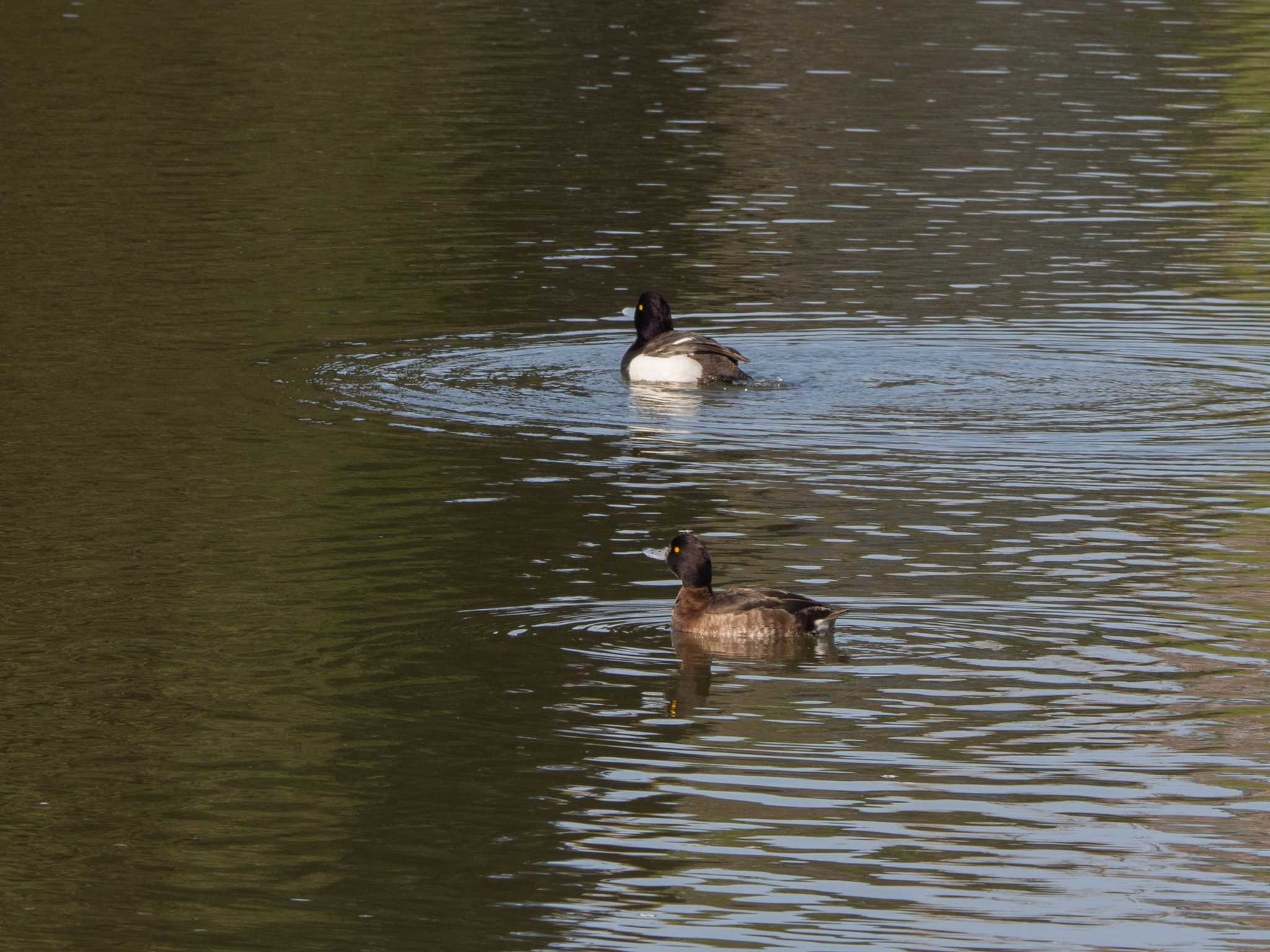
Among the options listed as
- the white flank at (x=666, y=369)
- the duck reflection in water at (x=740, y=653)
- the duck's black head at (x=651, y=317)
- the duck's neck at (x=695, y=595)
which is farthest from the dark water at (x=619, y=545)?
the duck's black head at (x=651, y=317)

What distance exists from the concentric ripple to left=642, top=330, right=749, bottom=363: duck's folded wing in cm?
34

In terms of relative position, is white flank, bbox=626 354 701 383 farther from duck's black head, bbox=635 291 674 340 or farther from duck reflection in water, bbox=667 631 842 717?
duck reflection in water, bbox=667 631 842 717

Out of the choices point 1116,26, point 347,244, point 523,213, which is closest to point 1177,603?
A: point 347,244

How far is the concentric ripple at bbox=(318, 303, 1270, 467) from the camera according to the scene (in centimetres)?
1916

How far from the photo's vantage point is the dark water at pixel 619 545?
10.3m

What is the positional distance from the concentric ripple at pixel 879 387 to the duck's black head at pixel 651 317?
55 centimetres

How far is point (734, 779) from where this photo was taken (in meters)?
11.2

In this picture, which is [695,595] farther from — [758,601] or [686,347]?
[686,347]

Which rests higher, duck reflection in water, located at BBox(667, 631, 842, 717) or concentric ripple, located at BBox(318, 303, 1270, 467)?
concentric ripple, located at BBox(318, 303, 1270, 467)

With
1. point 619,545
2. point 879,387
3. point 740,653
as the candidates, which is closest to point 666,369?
point 879,387

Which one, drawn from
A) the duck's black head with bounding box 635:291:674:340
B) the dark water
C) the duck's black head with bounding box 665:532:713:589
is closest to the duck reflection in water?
the dark water

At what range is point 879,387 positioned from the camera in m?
20.7

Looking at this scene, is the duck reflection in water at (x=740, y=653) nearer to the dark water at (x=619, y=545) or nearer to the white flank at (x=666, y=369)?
the dark water at (x=619, y=545)

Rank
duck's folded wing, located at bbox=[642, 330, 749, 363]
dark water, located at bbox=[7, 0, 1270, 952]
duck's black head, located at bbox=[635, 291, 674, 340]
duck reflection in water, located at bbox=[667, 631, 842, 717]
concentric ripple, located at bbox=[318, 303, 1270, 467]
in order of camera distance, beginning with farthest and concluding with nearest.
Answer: duck's black head, located at bbox=[635, 291, 674, 340], duck's folded wing, located at bbox=[642, 330, 749, 363], concentric ripple, located at bbox=[318, 303, 1270, 467], duck reflection in water, located at bbox=[667, 631, 842, 717], dark water, located at bbox=[7, 0, 1270, 952]
